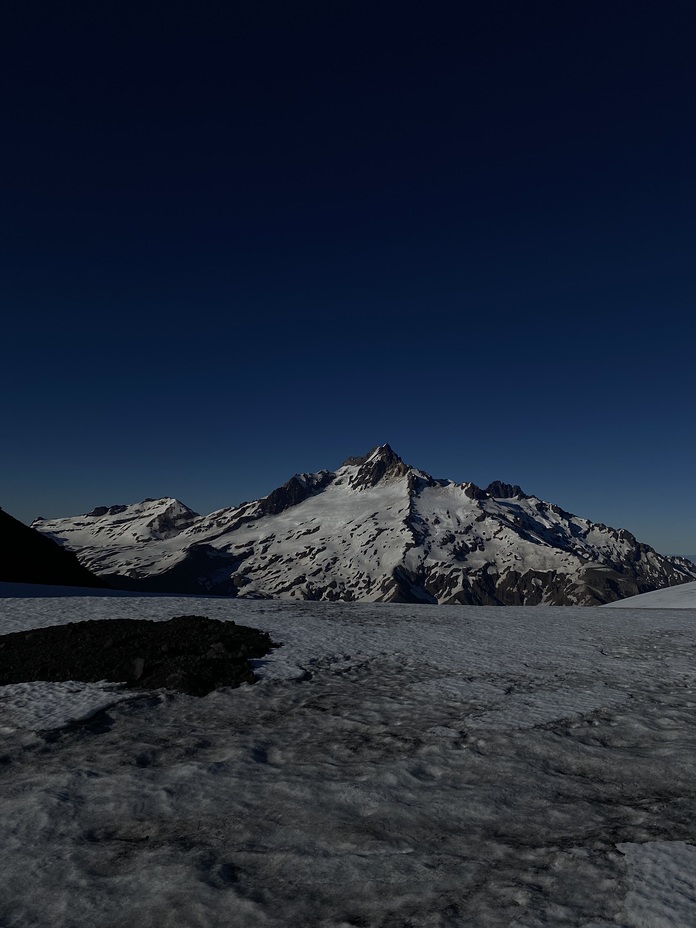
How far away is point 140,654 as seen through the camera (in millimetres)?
11961

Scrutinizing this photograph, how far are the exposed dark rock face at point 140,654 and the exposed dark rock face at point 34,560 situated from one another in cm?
4367

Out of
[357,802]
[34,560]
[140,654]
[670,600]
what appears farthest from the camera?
[34,560]

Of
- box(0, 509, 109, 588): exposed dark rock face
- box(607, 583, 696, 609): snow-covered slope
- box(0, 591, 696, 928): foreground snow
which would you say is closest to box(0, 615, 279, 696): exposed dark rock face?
box(0, 591, 696, 928): foreground snow

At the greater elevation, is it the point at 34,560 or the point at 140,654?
the point at 34,560

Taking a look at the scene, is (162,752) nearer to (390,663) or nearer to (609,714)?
(390,663)

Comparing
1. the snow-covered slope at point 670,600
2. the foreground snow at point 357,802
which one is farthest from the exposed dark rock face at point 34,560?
the foreground snow at point 357,802

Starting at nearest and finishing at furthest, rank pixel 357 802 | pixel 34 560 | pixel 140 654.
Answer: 1. pixel 357 802
2. pixel 140 654
3. pixel 34 560

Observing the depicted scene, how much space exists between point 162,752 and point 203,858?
2754 millimetres

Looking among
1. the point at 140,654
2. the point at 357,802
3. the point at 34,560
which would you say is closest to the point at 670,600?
the point at 140,654

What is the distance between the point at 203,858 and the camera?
4.76 m

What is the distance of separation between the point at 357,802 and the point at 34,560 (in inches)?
2522

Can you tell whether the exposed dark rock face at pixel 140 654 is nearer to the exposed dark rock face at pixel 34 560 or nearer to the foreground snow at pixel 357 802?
the foreground snow at pixel 357 802

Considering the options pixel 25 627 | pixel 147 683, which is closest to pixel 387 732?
pixel 147 683

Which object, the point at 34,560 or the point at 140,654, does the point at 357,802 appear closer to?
the point at 140,654
